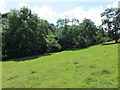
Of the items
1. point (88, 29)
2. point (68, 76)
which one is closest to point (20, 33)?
point (68, 76)

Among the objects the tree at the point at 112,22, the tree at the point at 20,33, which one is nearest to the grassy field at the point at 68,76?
the tree at the point at 20,33

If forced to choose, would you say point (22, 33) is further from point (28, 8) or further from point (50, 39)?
point (50, 39)

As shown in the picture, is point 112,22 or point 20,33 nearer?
point 20,33

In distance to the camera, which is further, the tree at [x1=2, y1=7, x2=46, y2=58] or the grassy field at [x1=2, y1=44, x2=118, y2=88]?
the tree at [x1=2, y1=7, x2=46, y2=58]

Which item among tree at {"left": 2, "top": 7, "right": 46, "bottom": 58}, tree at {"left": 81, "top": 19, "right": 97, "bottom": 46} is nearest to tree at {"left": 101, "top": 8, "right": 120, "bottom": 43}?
tree at {"left": 81, "top": 19, "right": 97, "bottom": 46}

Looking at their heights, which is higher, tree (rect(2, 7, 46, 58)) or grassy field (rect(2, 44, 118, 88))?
tree (rect(2, 7, 46, 58))

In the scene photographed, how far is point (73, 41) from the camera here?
154 feet

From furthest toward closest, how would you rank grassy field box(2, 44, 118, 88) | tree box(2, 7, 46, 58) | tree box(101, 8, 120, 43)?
tree box(101, 8, 120, 43) → tree box(2, 7, 46, 58) → grassy field box(2, 44, 118, 88)

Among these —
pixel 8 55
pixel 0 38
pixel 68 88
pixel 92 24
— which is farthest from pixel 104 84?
pixel 92 24

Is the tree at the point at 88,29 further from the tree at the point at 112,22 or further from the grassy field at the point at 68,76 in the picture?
the grassy field at the point at 68,76

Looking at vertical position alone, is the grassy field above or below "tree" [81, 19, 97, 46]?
below

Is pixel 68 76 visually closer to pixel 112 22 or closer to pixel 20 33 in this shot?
pixel 20 33

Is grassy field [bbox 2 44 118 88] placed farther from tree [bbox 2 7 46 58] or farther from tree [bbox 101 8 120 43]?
tree [bbox 101 8 120 43]

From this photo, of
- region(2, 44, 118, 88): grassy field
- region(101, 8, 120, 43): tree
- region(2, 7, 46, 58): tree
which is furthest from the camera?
region(101, 8, 120, 43): tree
